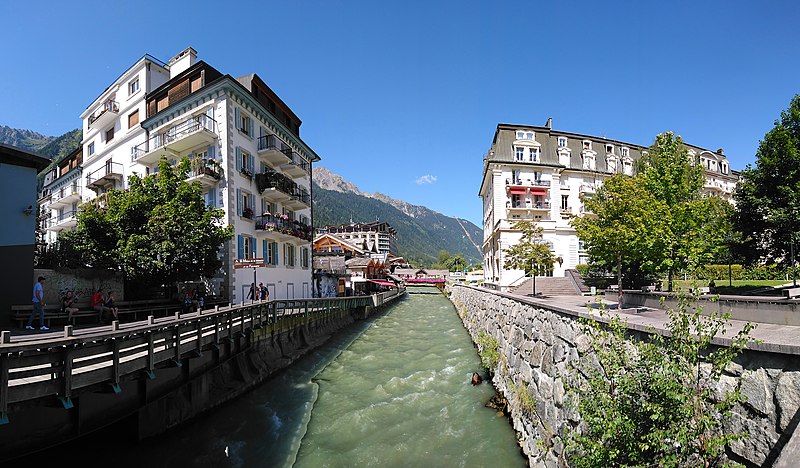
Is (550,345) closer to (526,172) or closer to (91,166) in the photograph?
(526,172)

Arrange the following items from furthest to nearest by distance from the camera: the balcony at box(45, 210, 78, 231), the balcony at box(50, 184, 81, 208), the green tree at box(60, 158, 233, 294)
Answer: the balcony at box(50, 184, 81, 208)
the balcony at box(45, 210, 78, 231)
the green tree at box(60, 158, 233, 294)

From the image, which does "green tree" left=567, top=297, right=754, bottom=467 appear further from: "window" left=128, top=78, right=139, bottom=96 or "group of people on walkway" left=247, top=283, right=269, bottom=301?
"window" left=128, top=78, right=139, bottom=96

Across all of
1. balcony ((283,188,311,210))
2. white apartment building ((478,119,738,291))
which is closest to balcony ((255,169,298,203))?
balcony ((283,188,311,210))

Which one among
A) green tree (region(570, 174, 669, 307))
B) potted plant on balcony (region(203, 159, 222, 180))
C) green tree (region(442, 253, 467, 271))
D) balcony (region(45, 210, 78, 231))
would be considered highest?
potted plant on balcony (region(203, 159, 222, 180))

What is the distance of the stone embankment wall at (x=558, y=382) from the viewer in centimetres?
416

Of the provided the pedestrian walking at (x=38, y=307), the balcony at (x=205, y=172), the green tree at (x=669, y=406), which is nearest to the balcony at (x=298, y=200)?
the balcony at (x=205, y=172)

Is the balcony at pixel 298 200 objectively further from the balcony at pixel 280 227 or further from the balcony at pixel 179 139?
the balcony at pixel 179 139

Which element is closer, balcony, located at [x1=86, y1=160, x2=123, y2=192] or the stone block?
the stone block

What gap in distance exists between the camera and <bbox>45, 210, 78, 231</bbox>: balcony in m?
40.2

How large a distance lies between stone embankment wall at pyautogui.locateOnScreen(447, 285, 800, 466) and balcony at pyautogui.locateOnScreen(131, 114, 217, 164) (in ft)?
73.0

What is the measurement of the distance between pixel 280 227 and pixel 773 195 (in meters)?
31.9

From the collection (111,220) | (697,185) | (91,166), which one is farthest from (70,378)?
(91,166)

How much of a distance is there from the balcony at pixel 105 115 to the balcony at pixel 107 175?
14.1 feet

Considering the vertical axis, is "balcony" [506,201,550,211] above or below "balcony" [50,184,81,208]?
below
